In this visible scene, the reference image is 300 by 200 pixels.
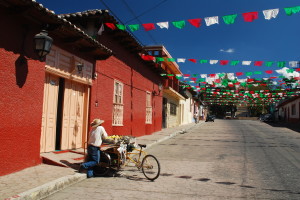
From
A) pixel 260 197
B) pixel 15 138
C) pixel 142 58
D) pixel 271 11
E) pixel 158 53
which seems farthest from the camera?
pixel 158 53

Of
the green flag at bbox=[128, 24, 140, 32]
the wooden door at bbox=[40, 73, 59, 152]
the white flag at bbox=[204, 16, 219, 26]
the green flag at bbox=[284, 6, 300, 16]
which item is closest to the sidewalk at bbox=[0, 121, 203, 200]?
the wooden door at bbox=[40, 73, 59, 152]

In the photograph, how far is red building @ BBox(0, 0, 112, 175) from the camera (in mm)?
5906

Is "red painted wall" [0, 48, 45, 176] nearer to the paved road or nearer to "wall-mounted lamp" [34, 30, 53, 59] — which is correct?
"wall-mounted lamp" [34, 30, 53, 59]

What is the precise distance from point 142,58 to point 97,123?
9.72 meters

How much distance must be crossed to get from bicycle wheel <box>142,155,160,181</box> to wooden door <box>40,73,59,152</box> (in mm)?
3130

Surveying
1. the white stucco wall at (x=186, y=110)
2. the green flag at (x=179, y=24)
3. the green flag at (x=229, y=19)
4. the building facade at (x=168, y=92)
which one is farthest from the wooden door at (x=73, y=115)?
the white stucco wall at (x=186, y=110)

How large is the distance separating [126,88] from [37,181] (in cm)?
871

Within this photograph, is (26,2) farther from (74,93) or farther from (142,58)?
(142,58)

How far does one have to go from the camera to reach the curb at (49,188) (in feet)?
14.8

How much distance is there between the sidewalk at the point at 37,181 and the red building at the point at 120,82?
3629 millimetres

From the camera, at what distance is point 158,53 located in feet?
82.7

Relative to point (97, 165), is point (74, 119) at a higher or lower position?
higher

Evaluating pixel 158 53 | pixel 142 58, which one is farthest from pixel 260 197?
pixel 158 53

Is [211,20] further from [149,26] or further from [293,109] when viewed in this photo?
[293,109]
